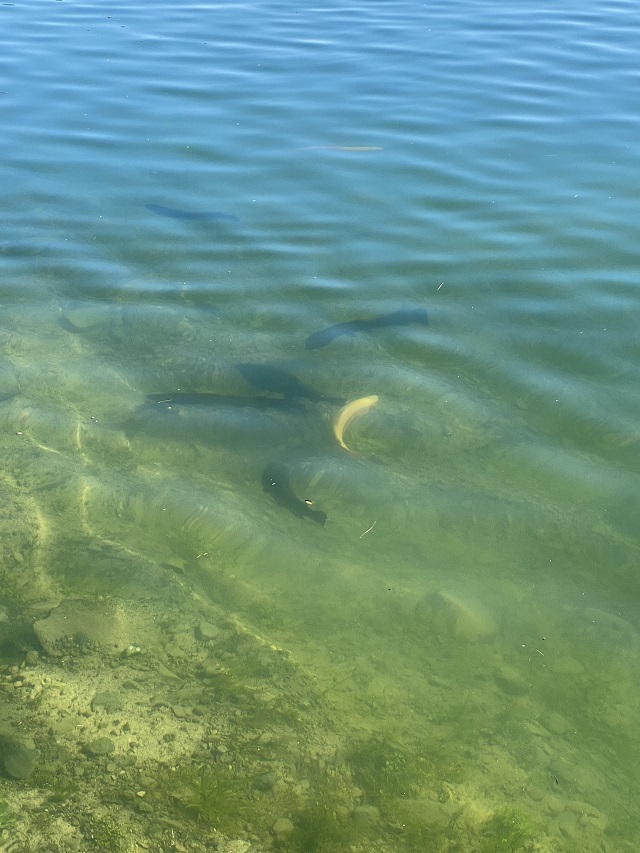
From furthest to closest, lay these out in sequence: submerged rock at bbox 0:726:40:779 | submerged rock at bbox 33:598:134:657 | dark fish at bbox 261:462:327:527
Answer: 1. dark fish at bbox 261:462:327:527
2. submerged rock at bbox 33:598:134:657
3. submerged rock at bbox 0:726:40:779

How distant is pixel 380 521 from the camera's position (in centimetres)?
375

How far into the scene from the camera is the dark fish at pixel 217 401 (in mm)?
4453

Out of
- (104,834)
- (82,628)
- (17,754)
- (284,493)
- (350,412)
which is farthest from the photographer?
(350,412)

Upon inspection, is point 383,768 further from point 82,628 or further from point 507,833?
point 82,628

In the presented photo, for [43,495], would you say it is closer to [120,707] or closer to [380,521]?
[120,707]

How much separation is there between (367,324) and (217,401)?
3.82ft

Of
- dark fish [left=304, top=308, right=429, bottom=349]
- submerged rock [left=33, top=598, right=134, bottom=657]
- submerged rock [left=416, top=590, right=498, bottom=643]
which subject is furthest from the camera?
dark fish [left=304, top=308, right=429, bottom=349]

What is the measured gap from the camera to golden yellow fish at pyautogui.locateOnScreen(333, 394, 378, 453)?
428 centimetres

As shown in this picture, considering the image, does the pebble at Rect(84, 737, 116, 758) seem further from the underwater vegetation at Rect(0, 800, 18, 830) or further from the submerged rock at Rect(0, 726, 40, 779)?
the underwater vegetation at Rect(0, 800, 18, 830)

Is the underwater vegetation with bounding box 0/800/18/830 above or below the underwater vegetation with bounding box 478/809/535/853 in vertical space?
above

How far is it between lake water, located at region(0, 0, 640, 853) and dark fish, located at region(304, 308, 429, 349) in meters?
0.02

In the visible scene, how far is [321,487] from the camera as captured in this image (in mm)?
3928

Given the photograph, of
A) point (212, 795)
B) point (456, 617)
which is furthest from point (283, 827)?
point (456, 617)

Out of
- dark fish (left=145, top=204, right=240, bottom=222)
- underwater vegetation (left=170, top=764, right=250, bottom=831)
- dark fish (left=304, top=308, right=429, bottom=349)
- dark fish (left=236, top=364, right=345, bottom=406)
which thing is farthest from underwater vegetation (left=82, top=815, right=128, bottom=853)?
dark fish (left=145, top=204, right=240, bottom=222)
